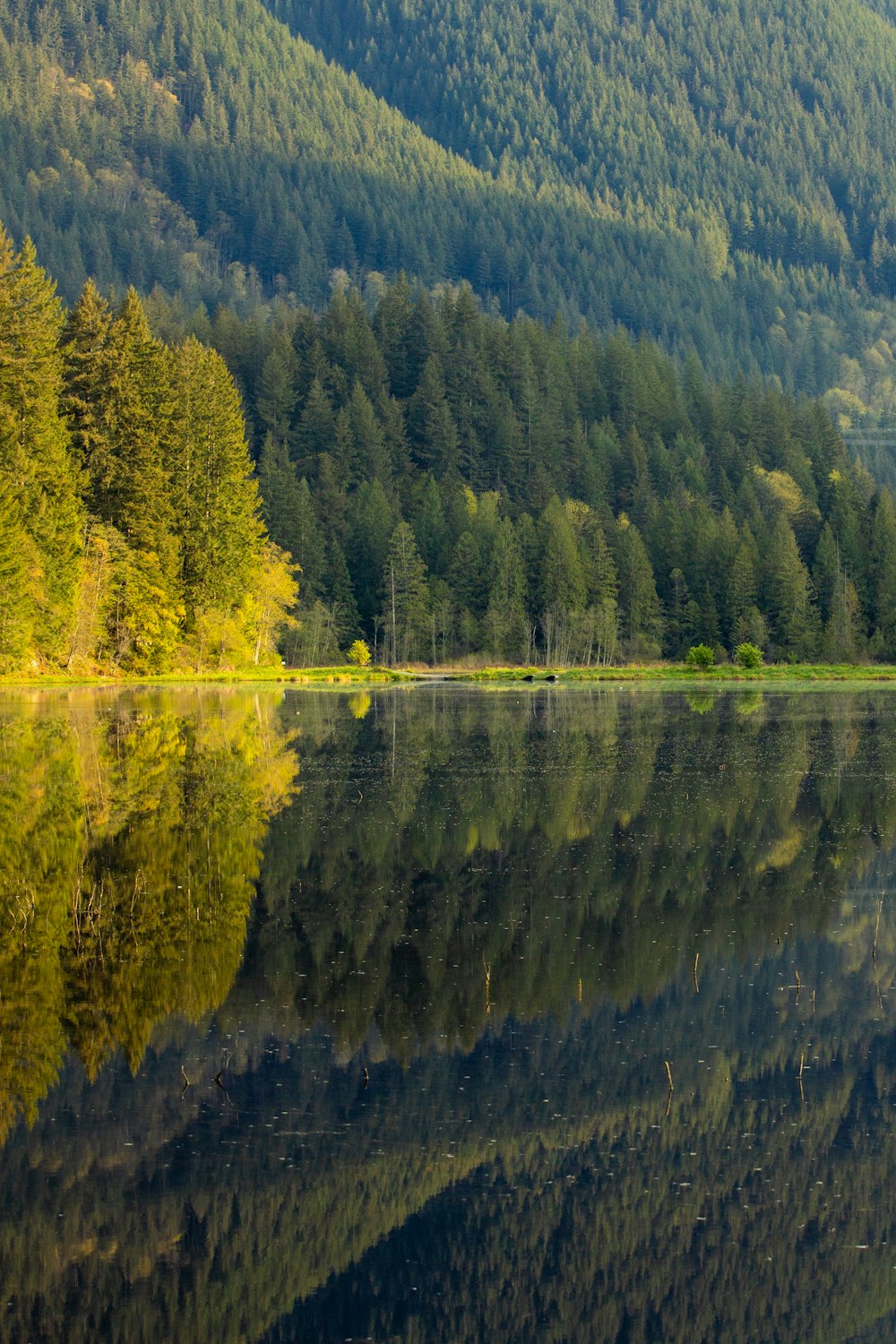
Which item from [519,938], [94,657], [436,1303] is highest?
[94,657]

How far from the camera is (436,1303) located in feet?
37.1

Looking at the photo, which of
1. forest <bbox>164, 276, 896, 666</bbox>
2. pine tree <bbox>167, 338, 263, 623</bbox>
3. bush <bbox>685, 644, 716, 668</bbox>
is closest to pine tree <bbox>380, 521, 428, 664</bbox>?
forest <bbox>164, 276, 896, 666</bbox>

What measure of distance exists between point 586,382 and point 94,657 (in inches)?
4389

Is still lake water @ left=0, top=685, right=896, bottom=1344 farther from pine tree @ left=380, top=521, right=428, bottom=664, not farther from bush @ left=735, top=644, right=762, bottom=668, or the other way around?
pine tree @ left=380, top=521, right=428, bottom=664

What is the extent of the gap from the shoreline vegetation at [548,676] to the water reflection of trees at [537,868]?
201 ft

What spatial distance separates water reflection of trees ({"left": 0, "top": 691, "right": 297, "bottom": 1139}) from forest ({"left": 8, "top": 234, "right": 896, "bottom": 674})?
1642 inches

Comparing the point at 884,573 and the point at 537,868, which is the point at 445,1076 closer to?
the point at 537,868

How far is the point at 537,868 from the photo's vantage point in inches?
1028

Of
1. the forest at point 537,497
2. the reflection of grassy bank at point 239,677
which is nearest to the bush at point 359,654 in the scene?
the forest at point 537,497

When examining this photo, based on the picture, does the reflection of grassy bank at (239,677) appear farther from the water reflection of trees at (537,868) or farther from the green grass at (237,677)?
the water reflection of trees at (537,868)

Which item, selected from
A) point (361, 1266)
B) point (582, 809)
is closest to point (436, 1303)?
Answer: point (361, 1266)

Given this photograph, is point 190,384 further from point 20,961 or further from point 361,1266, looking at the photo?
point 361,1266

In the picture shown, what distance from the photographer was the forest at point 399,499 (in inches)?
3602

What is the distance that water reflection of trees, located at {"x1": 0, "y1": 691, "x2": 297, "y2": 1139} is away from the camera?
16.7 metres
